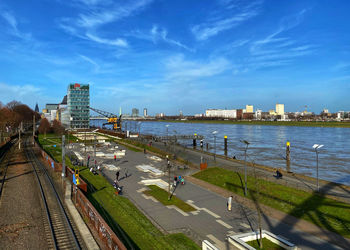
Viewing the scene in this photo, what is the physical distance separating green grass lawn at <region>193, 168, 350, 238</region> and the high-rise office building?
5086 inches

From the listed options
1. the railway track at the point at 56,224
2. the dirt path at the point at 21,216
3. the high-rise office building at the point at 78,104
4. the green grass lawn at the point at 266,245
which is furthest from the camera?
the high-rise office building at the point at 78,104

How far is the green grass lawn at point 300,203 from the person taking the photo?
18.3m

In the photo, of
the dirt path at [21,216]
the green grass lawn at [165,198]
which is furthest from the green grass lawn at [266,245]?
the dirt path at [21,216]

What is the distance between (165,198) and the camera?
2391 cm

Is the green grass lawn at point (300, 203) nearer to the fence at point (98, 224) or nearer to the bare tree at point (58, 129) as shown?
the fence at point (98, 224)

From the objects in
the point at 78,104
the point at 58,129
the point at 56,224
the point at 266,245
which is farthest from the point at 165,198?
the point at 78,104

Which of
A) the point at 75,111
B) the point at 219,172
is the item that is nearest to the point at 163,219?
the point at 219,172

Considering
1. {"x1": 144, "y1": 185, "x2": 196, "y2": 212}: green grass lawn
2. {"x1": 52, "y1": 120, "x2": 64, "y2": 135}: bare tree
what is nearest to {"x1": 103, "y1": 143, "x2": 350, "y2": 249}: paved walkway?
{"x1": 144, "y1": 185, "x2": 196, "y2": 212}: green grass lawn

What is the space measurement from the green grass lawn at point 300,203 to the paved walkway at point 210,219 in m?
1.54

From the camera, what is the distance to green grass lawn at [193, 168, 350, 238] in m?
18.3

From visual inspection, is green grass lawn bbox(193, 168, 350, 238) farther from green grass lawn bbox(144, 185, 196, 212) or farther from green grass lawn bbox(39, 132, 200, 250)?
green grass lawn bbox(39, 132, 200, 250)

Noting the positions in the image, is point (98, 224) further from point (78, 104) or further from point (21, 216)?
point (78, 104)

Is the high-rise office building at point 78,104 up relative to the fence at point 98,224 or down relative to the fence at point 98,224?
up

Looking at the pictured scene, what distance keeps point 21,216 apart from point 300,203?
21.2m
